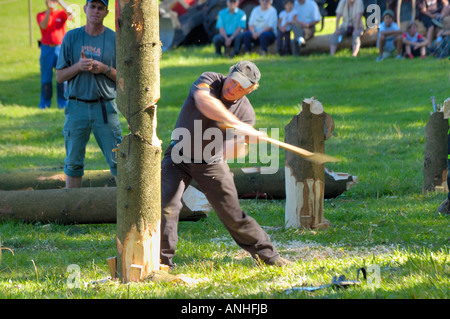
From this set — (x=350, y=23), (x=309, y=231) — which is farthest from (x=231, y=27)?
(x=309, y=231)

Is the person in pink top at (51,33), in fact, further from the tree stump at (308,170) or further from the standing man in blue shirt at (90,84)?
the tree stump at (308,170)

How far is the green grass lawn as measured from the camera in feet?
15.7

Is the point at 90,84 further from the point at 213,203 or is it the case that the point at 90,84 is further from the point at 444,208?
the point at 444,208

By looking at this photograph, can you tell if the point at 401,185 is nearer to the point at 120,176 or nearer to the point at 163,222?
the point at 163,222

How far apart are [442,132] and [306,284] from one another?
397 centimetres

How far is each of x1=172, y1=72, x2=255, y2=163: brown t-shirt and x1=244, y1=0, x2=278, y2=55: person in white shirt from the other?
1368 cm

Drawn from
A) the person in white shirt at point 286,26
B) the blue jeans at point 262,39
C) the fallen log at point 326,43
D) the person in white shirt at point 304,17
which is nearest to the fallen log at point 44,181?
the person in white shirt at point 286,26

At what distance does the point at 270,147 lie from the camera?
1078 cm

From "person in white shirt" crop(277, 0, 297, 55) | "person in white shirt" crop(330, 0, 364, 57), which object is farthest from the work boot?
"person in white shirt" crop(277, 0, 297, 55)

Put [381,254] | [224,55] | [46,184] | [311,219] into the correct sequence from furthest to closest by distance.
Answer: [224,55], [46,184], [311,219], [381,254]

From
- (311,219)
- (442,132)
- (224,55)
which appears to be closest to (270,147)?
(442,132)

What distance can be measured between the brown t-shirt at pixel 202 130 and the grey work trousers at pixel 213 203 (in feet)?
0.29

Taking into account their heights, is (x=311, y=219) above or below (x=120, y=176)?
below

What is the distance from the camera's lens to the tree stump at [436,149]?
26.3ft
